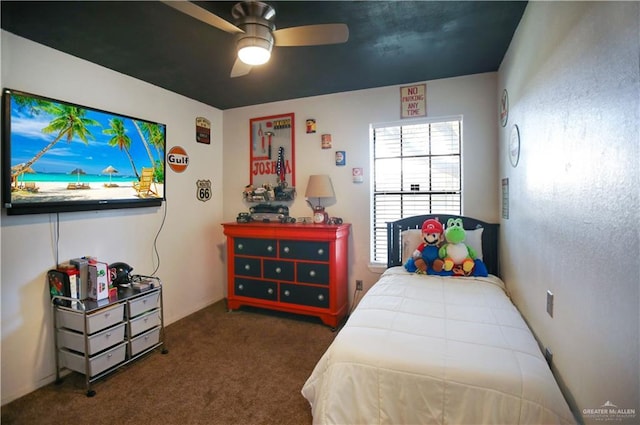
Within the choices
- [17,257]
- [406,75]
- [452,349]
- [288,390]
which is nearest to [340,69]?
[406,75]

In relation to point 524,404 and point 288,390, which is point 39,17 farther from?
point 524,404

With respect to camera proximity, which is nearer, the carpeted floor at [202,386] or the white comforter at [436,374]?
the white comforter at [436,374]

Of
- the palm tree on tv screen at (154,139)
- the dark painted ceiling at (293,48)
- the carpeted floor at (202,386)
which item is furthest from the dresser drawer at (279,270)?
the dark painted ceiling at (293,48)

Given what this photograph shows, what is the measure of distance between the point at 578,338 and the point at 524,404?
1.13 ft

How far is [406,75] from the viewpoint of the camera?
9.70 ft

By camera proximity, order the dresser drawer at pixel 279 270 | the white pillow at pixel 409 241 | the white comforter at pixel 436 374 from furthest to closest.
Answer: the dresser drawer at pixel 279 270, the white pillow at pixel 409 241, the white comforter at pixel 436 374

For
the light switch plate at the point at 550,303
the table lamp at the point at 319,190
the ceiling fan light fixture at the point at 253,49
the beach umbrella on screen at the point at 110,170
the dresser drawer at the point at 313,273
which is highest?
the ceiling fan light fixture at the point at 253,49

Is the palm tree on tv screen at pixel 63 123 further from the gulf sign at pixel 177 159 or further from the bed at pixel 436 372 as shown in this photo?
the bed at pixel 436 372

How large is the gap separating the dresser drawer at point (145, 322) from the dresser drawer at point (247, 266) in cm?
95

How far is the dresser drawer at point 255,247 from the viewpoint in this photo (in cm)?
331

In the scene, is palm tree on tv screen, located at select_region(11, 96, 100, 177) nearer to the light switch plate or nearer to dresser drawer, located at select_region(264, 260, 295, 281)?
dresser drawer, located at select_region(264, 260, 295, 281)

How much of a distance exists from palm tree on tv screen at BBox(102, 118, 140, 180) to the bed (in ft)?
7.86

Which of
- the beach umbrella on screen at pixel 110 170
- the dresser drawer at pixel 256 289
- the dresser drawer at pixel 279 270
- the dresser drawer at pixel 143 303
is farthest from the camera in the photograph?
the dresser drawer at pixel 256 289

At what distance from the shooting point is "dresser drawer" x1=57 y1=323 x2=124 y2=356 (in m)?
2.14
